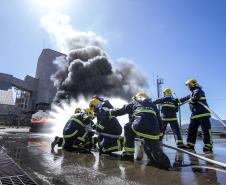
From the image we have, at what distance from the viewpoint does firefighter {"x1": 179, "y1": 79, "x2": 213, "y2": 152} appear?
5.99 metres

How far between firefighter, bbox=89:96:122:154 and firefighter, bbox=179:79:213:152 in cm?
197

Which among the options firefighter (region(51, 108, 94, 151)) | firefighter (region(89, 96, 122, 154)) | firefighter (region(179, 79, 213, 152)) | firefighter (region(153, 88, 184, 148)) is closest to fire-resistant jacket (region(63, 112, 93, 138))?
firefighter (region(51, 108, 94, 151))

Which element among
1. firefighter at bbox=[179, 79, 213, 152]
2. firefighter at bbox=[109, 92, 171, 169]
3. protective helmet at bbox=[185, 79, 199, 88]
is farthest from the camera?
protective helmet at bbox=[185, 79, 199, 88]

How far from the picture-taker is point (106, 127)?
5746 mm

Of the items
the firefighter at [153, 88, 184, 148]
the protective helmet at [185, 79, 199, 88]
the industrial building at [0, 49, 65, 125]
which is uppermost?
the industrial building at [0, 49, 65, 125]

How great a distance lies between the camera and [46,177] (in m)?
3.23

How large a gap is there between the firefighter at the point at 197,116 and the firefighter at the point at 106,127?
1.97 metres

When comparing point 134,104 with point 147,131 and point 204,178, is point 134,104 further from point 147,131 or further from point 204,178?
point 204,178

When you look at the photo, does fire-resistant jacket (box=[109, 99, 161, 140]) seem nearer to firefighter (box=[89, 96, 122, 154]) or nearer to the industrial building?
firefighter (box=[89, 96, 122, 154])

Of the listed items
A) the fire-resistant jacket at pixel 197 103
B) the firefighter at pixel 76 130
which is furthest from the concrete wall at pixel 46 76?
the fire-resistant jacket at pixel 197 103

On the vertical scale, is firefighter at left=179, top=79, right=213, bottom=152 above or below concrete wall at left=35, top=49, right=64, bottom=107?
→ below

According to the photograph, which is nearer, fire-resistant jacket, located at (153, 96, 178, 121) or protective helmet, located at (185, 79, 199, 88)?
protective helmet, located at (185, 79, 199, 88)

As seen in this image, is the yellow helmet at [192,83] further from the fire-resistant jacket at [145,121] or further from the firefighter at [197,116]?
the fire-resistant jacket at [145,121]

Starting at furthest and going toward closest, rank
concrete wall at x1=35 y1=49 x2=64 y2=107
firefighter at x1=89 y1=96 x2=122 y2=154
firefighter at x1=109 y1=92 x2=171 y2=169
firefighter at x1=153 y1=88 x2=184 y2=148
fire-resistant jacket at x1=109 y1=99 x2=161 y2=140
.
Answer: concrete wall at x1=35 y1=49 x2=64 y2=107
firefighter at x1=153 y1=88 x2=184 y2=148
firefighter at x1=89 y1=96 x2=122 y2=154
fire-resistant jacket at x1=109 y1=99 x2=161 y2=140
firefighter at x1=109 y1=92 x2=171 y2=169
